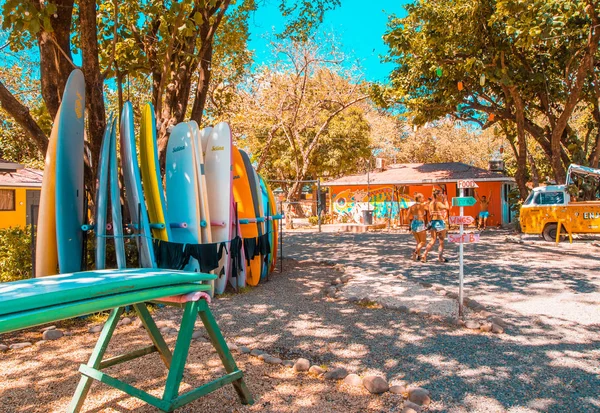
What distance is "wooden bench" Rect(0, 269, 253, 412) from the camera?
7.02 feet

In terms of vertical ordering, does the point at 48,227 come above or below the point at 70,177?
below

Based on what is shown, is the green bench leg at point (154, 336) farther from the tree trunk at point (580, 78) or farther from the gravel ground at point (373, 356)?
the tree trunk at point (580, 78)

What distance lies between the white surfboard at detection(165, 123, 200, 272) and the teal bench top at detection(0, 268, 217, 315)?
143 inches

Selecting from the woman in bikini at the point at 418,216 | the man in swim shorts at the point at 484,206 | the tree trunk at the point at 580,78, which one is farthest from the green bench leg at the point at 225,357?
the man in swim shorts at the point at 484,206

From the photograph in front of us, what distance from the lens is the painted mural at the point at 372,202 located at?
2372cm

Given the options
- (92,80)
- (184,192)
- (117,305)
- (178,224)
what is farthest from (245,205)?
(117,305)

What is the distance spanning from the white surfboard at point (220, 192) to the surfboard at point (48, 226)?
2.18 metres

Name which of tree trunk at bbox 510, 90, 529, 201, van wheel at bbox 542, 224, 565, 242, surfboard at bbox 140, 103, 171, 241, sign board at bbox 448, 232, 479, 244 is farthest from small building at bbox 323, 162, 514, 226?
sign board at bbox 448, 232, 479, 244

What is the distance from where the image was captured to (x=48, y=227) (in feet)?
18.8

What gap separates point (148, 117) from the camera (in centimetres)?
662

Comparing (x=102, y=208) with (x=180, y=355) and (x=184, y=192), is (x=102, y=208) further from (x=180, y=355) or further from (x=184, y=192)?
(x=180, y=355)

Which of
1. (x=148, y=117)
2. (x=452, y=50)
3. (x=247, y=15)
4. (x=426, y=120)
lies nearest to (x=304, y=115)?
(x=426, y=120)

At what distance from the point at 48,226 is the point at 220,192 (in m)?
2.38

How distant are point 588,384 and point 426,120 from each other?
1469cm
